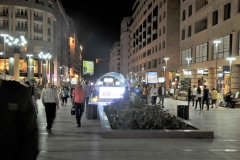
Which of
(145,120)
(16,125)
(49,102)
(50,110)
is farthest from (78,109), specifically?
(16,125)

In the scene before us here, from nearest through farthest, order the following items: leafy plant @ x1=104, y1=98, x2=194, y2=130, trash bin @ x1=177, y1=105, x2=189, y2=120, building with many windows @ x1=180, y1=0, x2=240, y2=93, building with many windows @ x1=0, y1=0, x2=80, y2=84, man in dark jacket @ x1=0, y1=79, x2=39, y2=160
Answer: man in dark jacket @ x1=0, y1=79, x2=39, y2=160 < leafy plant @ x1=104, y1=98, x2=194, y2=130 < trash bin @ x1=177, y1=105, x2=189, y2=120 < building with many windows @ x1=180, y1=0, x2=240, y2=93 < building with many windows @ x1=0, y1=0, x2=80, y2=84

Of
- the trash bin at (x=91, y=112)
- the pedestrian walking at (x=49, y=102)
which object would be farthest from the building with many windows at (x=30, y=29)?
the pedestrian walking at (x=49, y=102)

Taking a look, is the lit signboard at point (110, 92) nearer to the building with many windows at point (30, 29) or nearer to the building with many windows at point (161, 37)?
the building with many windows at point (161, 37)

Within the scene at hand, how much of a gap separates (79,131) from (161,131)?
309cm

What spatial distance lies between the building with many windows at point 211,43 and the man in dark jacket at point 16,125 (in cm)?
2599

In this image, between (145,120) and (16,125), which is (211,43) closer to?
(145,120)

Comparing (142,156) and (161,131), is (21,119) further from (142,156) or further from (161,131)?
(161,131)

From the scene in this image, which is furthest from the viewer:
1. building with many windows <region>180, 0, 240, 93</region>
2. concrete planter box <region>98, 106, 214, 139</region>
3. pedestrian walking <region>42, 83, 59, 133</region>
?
building with many windows <region>180, 0, 240, 93</region>

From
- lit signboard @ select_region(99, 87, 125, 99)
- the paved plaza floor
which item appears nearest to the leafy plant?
the paved plaza floor

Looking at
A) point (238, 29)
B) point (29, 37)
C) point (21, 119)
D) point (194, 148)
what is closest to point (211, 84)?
point (238, 29)

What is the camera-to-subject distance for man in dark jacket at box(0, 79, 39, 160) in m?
2.00

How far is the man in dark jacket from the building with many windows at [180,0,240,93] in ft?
85.3

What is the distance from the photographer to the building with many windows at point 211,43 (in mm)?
28312

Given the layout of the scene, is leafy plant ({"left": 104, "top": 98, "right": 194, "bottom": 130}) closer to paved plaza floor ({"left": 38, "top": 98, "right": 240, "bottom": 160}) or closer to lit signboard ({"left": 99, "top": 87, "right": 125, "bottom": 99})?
paved plaza floor ({"left": 38, "top": 98, "right": 240, "bottom": 160})
